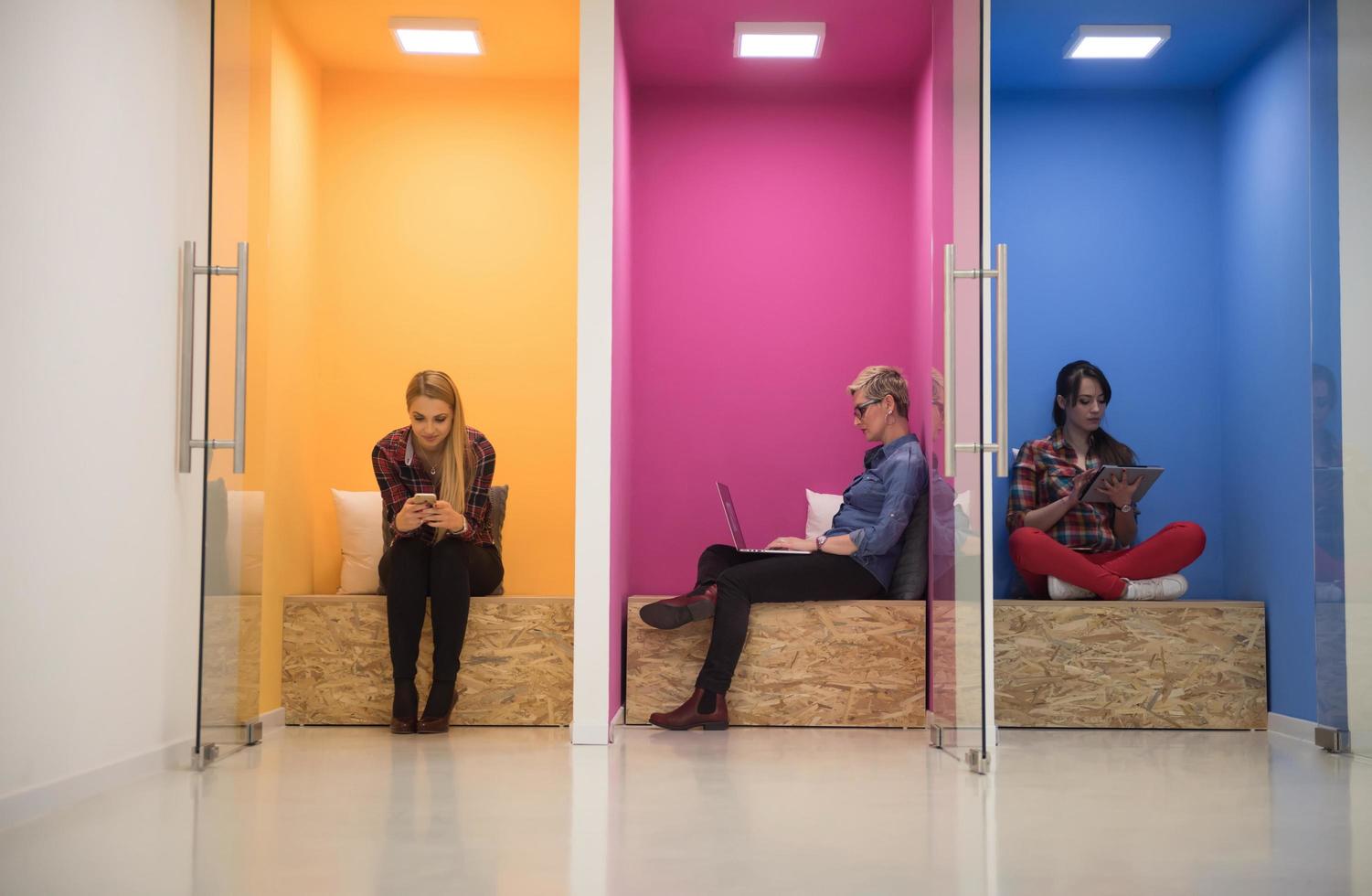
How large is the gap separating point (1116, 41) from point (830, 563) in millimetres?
2182

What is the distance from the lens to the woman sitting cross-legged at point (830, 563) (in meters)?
4.16

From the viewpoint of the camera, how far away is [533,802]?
2.92 meters

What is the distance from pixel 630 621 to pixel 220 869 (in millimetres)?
2138

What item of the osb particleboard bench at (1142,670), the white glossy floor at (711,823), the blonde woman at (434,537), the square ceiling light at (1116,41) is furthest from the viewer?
the square ceiling light at (1116,41)

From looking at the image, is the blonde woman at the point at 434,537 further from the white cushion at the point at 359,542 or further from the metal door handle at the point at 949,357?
the metal door handle at the point at 949,357

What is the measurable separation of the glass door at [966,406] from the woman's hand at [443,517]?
61.7 inches

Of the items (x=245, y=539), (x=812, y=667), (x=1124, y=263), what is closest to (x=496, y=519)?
(x=245, y=539)

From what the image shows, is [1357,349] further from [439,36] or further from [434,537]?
[439,36]

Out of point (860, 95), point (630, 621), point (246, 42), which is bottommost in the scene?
point (630, 621)

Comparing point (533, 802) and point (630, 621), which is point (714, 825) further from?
point (630, 621)

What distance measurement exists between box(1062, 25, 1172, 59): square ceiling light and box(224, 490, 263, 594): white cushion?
3274 mm

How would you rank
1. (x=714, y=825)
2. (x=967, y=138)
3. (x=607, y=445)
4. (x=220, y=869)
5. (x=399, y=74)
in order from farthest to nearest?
1. (x=399, y=74)
2. (x=607, y=445)
3. (x=967, y=138)
4. (x=714, y=825)
5. (x=220, y=869)

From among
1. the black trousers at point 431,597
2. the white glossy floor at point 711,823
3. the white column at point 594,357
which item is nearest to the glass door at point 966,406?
the white glossy floor at point 711,823

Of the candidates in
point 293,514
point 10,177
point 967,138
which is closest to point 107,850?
point 10,177
